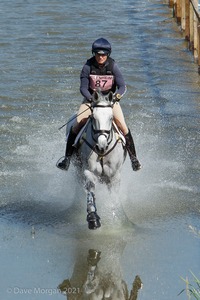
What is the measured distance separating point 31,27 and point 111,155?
1643 cm

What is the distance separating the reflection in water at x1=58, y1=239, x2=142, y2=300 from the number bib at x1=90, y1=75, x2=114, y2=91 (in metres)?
2.24

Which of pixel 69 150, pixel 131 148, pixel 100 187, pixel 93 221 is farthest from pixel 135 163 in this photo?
pixel 93 221

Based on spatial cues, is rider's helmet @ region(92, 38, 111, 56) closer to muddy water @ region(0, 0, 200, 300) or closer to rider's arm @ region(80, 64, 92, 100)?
rider's arm @ region(80, 64, 92, 100)

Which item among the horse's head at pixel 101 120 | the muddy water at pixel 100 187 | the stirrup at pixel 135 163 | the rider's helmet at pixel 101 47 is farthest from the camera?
the stirrup at pixel 135 163

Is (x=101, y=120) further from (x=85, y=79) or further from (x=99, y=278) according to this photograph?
(x=99, y=278)

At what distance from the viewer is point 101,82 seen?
12695mm

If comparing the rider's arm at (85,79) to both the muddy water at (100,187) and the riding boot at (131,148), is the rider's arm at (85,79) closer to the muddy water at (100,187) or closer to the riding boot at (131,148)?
the riding boot at (131,148)

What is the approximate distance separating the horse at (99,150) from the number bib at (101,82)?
533mm

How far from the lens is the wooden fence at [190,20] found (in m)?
22.1

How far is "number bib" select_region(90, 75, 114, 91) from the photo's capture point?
498 inches

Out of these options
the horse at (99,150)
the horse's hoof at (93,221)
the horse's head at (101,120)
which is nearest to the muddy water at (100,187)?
the horse's hoof at (93,221)

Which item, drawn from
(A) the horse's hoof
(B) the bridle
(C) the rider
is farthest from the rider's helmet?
(A) the horse's hoof

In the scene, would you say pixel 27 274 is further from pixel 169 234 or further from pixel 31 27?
pixel 31 27

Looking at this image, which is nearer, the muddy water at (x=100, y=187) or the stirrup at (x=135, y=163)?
the muddy water at (x=100, y=187)
